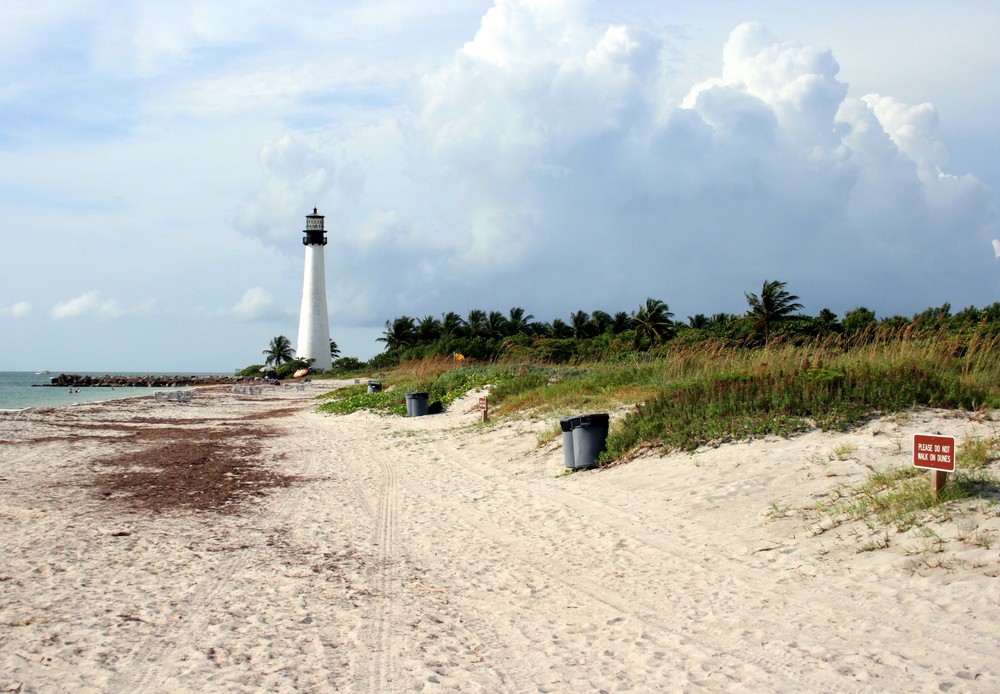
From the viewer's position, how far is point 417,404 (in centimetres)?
2388

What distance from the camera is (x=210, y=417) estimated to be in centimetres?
2773

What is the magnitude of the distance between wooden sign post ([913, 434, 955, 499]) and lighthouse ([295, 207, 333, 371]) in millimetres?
67206

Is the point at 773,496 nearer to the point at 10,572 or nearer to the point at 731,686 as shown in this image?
the point at 731,686

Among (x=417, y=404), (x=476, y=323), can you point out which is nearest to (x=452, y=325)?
(x=476, y=323)

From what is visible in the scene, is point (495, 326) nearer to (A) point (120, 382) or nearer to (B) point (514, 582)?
(A) point (120, 382)

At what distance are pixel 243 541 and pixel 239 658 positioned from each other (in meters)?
3.28

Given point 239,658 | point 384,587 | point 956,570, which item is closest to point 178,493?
point 384,587

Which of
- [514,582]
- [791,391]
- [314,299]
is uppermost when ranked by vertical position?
[314,299]

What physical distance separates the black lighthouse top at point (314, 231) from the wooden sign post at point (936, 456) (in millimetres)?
67739

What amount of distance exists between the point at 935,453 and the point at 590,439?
218 inches

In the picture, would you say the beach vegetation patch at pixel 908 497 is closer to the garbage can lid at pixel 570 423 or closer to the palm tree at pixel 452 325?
the garbage can lid at pixel 570 423

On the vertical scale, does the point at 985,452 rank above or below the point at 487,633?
above

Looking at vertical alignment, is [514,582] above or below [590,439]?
below

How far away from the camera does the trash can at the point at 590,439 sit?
11.5 meters
